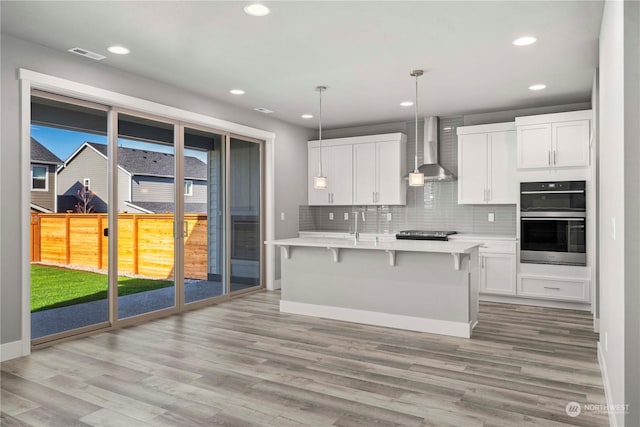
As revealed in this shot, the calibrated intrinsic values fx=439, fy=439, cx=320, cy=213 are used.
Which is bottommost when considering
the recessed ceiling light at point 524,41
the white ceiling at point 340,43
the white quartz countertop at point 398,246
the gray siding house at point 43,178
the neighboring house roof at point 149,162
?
the white quartz countertop at point 398,246

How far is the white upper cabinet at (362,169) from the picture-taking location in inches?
273

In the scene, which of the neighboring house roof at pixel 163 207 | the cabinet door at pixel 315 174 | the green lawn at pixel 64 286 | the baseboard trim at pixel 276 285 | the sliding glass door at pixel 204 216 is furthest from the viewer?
the cabinet door at pixel 315 174

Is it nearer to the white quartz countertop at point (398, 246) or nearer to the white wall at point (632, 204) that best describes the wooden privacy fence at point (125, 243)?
the white quartz countertop at point (398, 246)

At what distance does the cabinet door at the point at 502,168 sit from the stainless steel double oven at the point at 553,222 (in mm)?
307

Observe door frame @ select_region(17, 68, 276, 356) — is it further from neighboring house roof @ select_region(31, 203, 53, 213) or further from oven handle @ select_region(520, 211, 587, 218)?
oven handle @ select_region(520, 211, 587, 218)

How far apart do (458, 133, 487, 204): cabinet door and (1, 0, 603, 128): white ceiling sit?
0.81m

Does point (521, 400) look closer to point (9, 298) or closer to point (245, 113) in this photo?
point (9, 298)

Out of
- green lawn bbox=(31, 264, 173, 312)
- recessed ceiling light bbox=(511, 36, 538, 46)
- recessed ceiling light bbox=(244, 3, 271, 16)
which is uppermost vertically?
recessed ceiling light bbox=(244, 3, 271, 16)

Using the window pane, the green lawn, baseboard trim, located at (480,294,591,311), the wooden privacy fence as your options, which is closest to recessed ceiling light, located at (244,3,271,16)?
the window pane

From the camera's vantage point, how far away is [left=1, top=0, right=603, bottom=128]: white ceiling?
127 inches

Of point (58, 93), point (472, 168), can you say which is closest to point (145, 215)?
point (58, 93)

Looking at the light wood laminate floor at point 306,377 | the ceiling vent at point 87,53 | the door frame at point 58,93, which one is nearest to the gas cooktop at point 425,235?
the light wood laminate floor at point 306,377

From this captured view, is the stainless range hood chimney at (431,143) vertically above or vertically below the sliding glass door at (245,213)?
above

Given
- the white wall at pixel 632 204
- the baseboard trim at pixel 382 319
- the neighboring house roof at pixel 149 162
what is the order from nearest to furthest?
the white wall at pixel 632 204, the baseboard trim at pixel 382 319, the neighboring house roof at pixel 149 162
